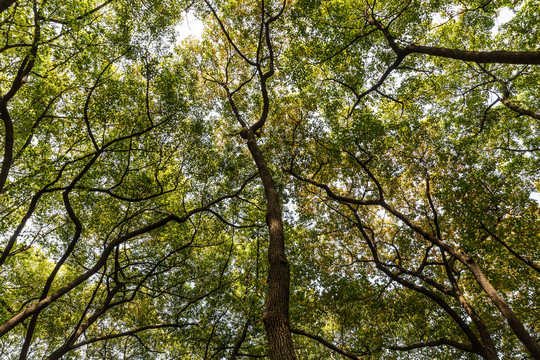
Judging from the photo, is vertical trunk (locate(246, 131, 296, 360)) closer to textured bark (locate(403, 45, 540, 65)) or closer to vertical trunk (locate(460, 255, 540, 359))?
textured bark (locate(403, 45, 540, 65))

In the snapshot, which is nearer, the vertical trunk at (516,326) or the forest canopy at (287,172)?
the vertical trunk at (516,326)

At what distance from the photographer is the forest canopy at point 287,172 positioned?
30.2 feet

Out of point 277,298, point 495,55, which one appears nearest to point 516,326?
point 495,55

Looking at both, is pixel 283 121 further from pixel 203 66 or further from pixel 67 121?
pixel 67 121

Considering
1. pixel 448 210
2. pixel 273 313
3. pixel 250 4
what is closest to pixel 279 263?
pixel 273 313

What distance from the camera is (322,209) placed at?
12906mm

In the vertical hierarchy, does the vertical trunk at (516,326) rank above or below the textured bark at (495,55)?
below

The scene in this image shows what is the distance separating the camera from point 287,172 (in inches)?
463

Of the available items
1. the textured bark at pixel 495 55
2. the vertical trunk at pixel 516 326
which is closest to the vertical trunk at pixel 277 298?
the textured bark at pixel 495 55

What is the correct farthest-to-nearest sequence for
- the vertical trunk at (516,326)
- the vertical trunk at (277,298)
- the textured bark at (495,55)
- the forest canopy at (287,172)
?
the forest canopy at (287,172) < the vertical trunk at (516,326) < the textured bark at (495,55) < the vertical trunk at (277,298)

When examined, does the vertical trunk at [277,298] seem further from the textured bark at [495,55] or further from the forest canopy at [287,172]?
the textured bark at [495,55]

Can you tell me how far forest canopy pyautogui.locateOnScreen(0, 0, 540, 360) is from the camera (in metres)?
9.20

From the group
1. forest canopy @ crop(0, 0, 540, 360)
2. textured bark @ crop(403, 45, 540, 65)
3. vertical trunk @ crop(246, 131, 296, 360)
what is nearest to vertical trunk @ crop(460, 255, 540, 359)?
forest canopy @ crop(0, 0, 540, 360)

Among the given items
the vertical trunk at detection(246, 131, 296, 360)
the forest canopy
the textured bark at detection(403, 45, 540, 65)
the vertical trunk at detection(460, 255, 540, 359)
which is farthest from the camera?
the forest canopy
